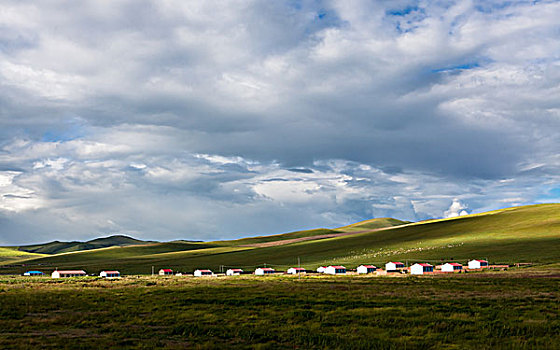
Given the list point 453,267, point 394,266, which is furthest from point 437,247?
point 453,267

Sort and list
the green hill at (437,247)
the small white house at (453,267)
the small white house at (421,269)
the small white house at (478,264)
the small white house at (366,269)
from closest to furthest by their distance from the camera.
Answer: the small white house at (453,267), the small white house at (478,264), the small white house at (421,269), the small white house at (366,269), the green hill at (437,247)

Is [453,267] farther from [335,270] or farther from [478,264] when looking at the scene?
[335,270]

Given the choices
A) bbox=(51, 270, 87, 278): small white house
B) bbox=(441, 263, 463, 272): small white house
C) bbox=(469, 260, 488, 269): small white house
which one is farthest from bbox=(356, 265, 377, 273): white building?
bbox=(51, 270, 87, 278): small white house

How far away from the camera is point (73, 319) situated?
33812mm

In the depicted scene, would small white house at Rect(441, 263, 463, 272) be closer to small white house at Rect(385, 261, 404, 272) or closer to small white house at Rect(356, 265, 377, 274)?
small white house at Rect(385, 261, 404, 272)

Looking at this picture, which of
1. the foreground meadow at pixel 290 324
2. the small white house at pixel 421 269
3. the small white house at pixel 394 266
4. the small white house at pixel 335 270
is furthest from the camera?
the small white house at pixel 394 266

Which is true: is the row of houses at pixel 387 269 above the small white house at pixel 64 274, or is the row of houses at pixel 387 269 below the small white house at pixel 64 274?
below

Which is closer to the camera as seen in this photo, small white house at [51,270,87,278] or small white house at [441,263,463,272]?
small white house at [441,263,463,272]

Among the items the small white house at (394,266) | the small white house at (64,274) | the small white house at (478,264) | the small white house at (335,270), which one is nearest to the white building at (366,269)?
the small white house at (394,266)

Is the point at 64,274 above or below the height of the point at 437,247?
below

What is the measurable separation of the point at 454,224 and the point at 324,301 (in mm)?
164682

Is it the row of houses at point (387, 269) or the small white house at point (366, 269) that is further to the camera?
the small white house at point (366, 269)

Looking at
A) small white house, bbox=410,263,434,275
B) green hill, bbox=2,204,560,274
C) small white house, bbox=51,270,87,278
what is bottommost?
small white house, bbox=410,263,434,275

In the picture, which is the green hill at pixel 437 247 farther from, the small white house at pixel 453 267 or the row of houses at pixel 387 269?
the small white house at pixel 453 267
